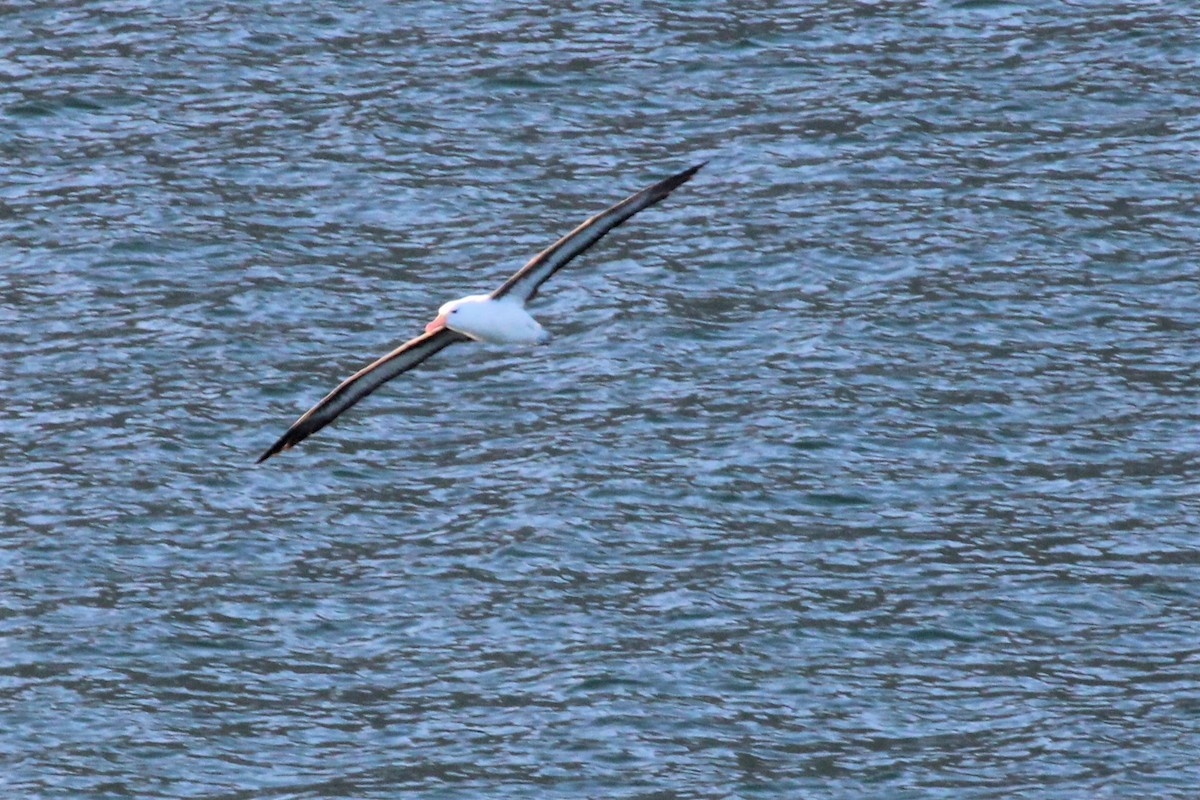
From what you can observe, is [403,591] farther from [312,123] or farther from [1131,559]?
[312,123]

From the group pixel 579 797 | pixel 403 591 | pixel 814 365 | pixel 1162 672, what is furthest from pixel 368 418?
pixel 1162 672

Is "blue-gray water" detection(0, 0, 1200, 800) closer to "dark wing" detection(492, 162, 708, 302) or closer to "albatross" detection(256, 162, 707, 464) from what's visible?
"albatross" detection(256, 162, 707, 464)

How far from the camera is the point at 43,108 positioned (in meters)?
29.2

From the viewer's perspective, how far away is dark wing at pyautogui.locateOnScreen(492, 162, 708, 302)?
15250mm

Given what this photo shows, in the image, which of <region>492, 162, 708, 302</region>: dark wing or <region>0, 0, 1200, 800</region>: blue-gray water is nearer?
<region>492, 162, 708, 302</region>: dark wing

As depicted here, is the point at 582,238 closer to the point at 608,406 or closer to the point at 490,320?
the point at 490,320

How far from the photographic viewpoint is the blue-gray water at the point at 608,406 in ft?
60.8

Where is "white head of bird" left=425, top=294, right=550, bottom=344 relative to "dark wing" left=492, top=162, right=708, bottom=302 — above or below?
below

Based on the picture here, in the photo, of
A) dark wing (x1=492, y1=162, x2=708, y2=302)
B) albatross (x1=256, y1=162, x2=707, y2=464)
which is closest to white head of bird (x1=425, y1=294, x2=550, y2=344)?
albatross (x1=256, y1=162, x2=707, y2=464)

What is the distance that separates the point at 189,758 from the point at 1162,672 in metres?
8.51

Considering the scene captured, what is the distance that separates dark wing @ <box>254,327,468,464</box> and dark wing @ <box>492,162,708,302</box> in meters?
0.65

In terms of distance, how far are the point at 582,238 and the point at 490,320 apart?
1.27 m

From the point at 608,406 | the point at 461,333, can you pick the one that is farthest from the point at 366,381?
the point at 608,406

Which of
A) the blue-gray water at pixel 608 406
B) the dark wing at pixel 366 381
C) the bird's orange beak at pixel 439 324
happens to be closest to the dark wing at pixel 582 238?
the bird's orange beak at pixel 439 324
